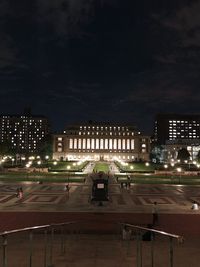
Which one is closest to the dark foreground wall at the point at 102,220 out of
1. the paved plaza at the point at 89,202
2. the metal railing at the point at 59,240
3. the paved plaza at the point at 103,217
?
the paved plaza at the point at 103,217

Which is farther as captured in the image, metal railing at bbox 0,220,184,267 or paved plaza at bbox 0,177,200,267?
paved plaza at bbox 0,177,200,267

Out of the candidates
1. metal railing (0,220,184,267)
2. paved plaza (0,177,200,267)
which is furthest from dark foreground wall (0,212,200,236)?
metal railing (0,220,184,267)

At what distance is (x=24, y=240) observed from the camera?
2033cm

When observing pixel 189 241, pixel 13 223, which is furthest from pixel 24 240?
pixel 189 241

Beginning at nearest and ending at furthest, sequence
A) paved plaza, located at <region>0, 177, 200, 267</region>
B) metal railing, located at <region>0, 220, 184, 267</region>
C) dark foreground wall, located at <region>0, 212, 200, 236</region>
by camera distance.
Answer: metal railing, located at <region>0, 220, 184, 267</region> → paved plaza, located at <region>0, 177, 200, 267</region> → dark foreground wall, located at <region>0, 212, 200, 236</region>

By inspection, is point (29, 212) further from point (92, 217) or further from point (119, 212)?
point (119, 212)

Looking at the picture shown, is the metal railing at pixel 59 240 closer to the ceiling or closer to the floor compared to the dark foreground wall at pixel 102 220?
closer to the ceiling

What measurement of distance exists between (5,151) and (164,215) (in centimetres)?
9612

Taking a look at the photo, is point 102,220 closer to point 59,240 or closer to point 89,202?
point 59,240

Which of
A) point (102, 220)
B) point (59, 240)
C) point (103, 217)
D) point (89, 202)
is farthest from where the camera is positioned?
point (89, 202)

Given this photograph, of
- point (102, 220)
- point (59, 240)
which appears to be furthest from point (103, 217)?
point (59, 240)

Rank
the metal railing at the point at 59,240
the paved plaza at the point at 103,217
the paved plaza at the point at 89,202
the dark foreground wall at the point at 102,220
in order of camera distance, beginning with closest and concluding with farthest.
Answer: the metal railing at the point at 59,240
the paved plaza at the point at 103,217
the dark foreground wall at the point at 102,220
the paved plaza at the point at 89,202

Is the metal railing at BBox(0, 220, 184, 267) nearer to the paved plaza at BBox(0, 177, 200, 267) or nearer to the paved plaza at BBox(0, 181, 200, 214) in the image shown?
the paved plaza at BBox(0, 177, 200, 267)

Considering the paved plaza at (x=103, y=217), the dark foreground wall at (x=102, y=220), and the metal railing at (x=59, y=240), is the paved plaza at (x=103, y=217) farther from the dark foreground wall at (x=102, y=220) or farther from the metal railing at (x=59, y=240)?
the metal railing at (x=59, y=240)
